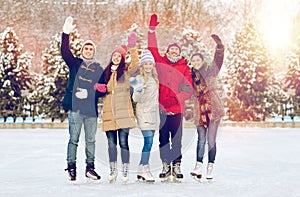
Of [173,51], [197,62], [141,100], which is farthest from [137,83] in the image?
[197,62]

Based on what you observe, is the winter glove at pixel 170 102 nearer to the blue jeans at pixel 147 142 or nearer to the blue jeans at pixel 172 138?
the blue jeans at pixel 172 138

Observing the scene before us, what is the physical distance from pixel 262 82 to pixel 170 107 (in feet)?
47.3

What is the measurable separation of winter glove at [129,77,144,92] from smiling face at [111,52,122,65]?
0.27 metres

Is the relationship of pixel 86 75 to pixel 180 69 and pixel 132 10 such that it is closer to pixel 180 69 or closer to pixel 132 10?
pixel 180 69

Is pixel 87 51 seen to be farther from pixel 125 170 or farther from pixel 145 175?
pixel 145 175

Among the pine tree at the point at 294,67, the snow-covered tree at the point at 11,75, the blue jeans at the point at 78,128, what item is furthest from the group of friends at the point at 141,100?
the pine tree at the point at 294,67

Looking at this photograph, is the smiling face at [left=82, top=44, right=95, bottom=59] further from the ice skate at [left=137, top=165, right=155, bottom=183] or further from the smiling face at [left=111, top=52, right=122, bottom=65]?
the ice skate at [left=137, top=165, right=155, bottom=183]

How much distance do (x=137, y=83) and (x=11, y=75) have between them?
1545 cm

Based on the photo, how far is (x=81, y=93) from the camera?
612 cm

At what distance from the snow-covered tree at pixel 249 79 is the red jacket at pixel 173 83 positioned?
1392 cm

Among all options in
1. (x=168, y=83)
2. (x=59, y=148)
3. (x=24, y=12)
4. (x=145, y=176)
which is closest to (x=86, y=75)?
(x=168, y=83)

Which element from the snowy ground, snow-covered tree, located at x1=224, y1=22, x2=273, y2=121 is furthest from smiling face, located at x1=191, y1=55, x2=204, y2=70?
snow-covered tree, located at x1=224, y1=22, x2=273, y2=121

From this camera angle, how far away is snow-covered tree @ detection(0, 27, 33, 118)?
2008 centimetres

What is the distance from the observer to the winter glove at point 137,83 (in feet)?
19.9
